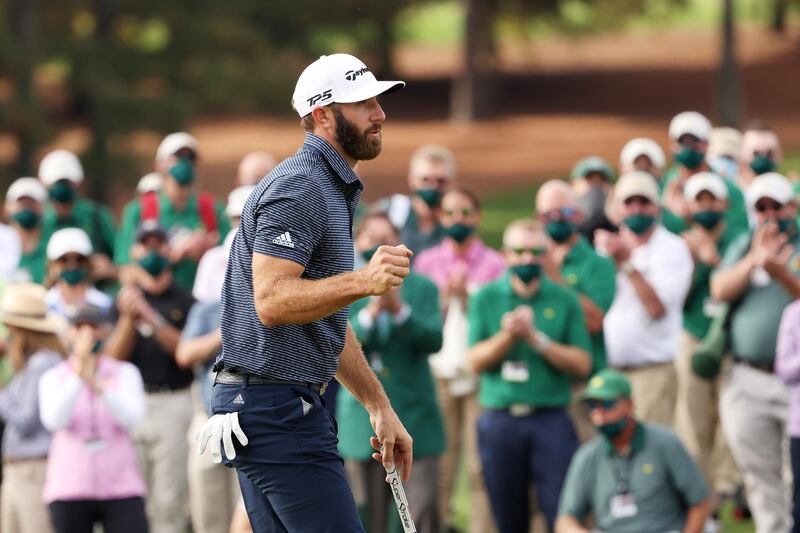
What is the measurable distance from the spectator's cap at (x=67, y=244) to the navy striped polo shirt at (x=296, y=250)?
17.4 ft

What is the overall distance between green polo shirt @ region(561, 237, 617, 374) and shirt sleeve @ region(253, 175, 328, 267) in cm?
542

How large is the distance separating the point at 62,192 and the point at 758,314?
5276 mm

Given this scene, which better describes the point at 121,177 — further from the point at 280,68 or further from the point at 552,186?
the point at 552,186

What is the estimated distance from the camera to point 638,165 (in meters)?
13.3

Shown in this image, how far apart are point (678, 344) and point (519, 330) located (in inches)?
82.9

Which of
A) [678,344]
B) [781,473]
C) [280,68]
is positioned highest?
[280,68]

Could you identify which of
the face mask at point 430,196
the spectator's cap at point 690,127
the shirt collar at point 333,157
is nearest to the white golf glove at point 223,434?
the shirt collar at point 333,157

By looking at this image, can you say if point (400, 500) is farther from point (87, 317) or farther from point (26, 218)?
point (26, 218)

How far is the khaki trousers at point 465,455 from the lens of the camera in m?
11.5

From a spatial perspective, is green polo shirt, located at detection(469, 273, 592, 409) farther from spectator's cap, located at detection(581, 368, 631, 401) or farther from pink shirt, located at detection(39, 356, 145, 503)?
pink shirt, located at detection(39, 356, 145, 503)

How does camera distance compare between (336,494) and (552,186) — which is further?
(552,186)

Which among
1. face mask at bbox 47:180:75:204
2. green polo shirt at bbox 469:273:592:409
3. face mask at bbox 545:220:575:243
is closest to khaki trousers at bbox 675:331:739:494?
face mask at bbox 545:220:575:243

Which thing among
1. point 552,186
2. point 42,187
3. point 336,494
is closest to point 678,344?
point 552,186

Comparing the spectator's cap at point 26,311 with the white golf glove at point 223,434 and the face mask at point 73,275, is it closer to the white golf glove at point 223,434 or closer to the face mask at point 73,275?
the face mask at point 73,275
